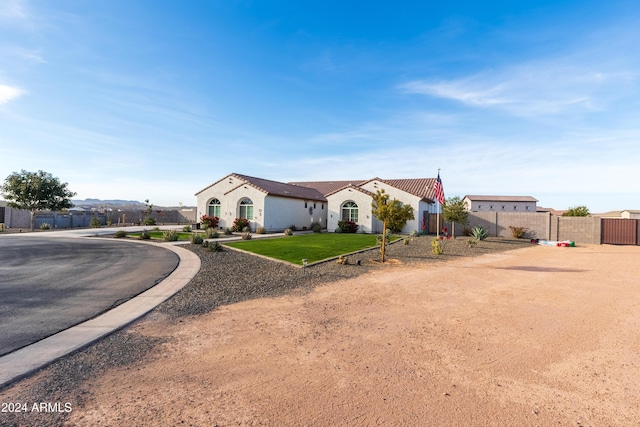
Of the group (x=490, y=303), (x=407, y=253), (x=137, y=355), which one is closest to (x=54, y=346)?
(x=137, y=355)

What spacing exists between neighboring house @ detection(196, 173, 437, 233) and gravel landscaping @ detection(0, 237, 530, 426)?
9.98 m

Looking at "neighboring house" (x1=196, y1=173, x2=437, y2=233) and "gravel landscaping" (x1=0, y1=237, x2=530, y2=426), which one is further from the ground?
"neighboring house" (x1=196, y1=173, x2=437, y2=233)

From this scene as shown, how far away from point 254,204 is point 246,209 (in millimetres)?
1222

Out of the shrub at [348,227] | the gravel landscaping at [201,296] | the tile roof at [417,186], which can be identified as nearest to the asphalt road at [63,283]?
the gravel landscaping at [201,296]

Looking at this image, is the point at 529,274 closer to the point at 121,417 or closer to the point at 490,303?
the point at 490,303

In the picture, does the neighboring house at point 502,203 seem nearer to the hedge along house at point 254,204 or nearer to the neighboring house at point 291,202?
the neighboring house at point 291,202

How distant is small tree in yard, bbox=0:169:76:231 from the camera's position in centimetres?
2878

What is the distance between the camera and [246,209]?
29.1 m

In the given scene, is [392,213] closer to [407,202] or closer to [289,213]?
[407,202]

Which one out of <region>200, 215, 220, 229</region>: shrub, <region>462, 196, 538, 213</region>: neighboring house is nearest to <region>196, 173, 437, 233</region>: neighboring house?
<region>200, 215, 220, 229</region>: shrub

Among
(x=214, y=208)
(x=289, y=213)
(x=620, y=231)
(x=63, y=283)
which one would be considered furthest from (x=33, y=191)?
(x=620, y=231)

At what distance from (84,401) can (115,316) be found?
347 cm

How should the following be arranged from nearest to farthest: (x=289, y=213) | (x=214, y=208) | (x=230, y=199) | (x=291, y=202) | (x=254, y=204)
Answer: (x=254, y=204) < (x=230, y=199) < (x=289, y=213) < (x=291, y=202) < (x=214, y=208)

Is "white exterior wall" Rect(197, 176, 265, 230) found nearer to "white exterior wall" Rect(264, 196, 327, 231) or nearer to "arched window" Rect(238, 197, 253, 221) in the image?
"arched window" Rect(238, 197, 253, 221)
